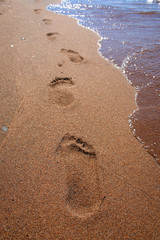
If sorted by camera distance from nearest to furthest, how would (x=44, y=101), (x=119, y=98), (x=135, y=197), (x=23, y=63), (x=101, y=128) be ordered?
1. (x=135, y=197)
2. (x=101, y=128)
3. (x=44, y=101)
4. (x=119, y=98)
5. (x=23, y=63)

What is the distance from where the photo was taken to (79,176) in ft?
4.15

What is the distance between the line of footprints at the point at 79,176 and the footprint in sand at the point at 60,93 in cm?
49

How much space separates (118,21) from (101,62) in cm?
270

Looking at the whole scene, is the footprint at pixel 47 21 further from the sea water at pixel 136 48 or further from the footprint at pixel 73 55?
the footprint at pixel 73 55

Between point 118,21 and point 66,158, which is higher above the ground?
point 118,21

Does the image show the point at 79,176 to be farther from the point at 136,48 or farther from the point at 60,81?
the point at 136,48

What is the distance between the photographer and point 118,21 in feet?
14.8

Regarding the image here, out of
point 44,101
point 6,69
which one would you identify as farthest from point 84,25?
point 44,101

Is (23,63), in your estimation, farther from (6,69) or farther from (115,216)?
(115,216)

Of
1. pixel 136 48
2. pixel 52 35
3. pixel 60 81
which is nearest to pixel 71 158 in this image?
pixel 60 81

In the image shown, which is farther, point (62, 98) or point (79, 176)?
point (62, 98)

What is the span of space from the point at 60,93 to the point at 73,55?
3.72 ft

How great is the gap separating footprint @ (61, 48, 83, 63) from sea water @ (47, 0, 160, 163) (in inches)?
20.6

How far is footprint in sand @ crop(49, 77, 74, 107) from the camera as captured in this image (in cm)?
186
